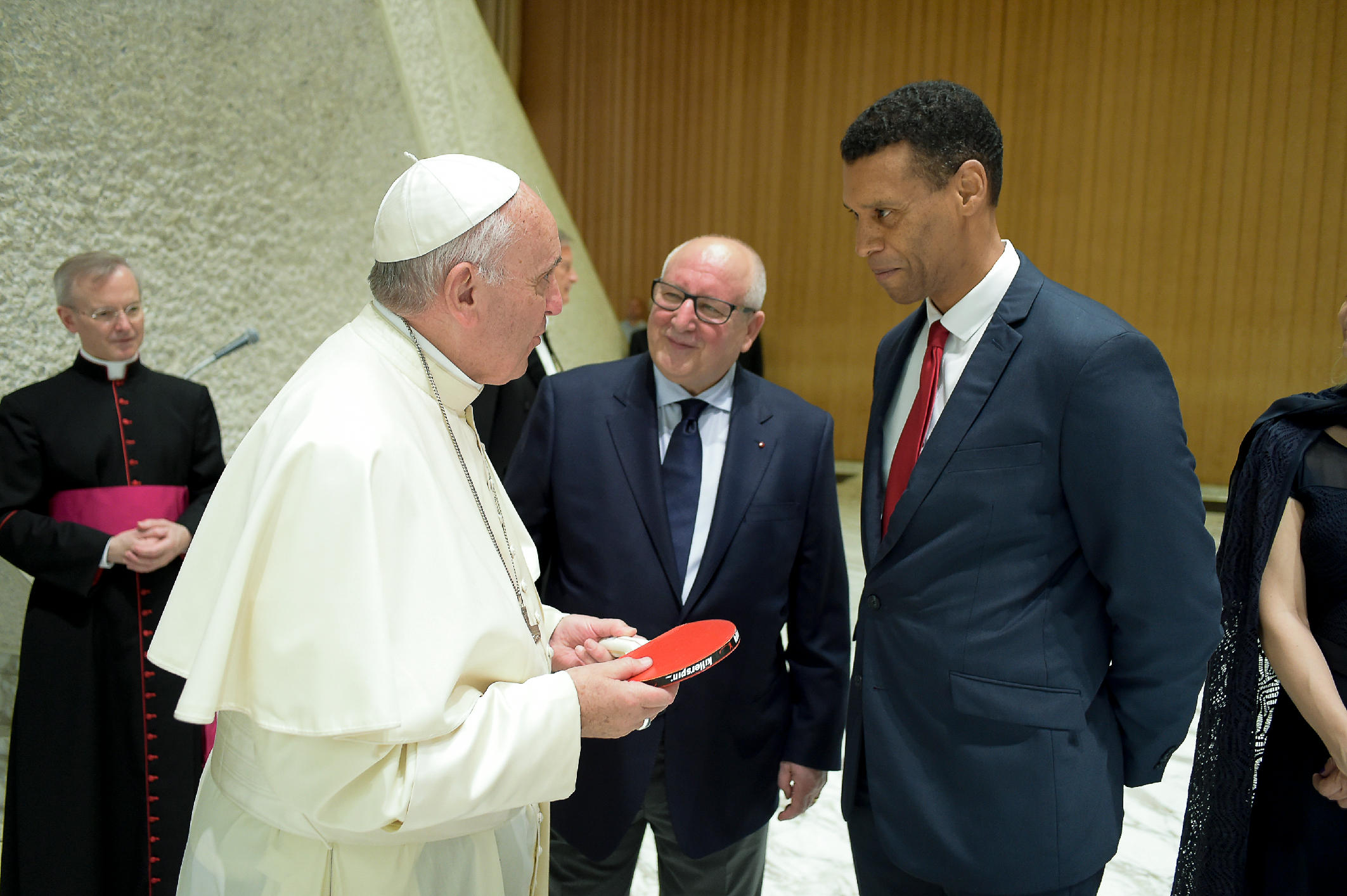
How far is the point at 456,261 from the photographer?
142 cm

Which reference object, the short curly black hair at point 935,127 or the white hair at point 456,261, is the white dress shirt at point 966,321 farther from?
the white hair at point 456,261

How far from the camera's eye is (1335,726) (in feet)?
6.30

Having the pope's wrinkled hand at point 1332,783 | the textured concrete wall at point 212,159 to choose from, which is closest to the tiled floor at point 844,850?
the pope's wrinkled hand at point 1332,783

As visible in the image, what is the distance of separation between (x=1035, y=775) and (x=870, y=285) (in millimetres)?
10013

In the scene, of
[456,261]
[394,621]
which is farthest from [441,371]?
[394,621]

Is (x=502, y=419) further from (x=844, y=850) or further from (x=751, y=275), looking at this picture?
(x=844, y=850)

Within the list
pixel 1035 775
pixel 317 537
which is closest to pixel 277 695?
pixel 317 537

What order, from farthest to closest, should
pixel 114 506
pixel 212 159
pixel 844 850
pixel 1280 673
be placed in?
pixel 212 159 → pixel 844 850 → pixel 114 506 → pixel 1280 673

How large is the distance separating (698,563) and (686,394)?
406mm

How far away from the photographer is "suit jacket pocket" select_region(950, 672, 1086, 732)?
5.11 feet

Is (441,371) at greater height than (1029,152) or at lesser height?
lesser

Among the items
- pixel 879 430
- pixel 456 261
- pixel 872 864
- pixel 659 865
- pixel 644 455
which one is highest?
pixel 456 261

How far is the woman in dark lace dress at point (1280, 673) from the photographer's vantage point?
2018 mm

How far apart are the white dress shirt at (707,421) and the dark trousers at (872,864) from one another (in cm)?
69
